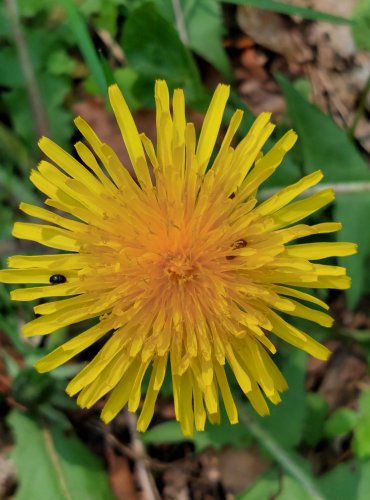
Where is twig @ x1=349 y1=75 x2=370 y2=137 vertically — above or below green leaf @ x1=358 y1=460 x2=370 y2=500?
above

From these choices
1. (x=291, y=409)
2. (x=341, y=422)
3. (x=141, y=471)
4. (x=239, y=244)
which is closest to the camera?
(x=239, y=244)

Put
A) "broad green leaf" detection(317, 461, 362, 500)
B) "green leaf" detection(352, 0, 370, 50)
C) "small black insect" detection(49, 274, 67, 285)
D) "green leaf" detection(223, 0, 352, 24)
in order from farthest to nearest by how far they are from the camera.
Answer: "green leaf" detection(352, 0, 370, 50), "broad green leaf" detection(317, 461, 362, 500), "green leaf" detection(223, 0, 352, 24), "small black insect" detection(49, 274, 67, 285)

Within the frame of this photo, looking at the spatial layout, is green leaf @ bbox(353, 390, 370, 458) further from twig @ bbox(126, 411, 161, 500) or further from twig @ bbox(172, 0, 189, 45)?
twig @ bbox(172, 0, 189, 45)

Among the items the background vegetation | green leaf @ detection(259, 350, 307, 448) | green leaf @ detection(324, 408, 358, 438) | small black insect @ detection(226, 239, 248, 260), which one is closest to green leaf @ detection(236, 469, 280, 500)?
the background vegetation

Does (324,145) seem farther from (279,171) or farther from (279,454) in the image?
(279,454)

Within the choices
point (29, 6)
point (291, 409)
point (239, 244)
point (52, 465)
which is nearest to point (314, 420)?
point (291, 409)

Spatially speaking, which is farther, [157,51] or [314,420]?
[314,420]

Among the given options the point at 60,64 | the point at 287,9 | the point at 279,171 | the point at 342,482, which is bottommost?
the point at 342,482
